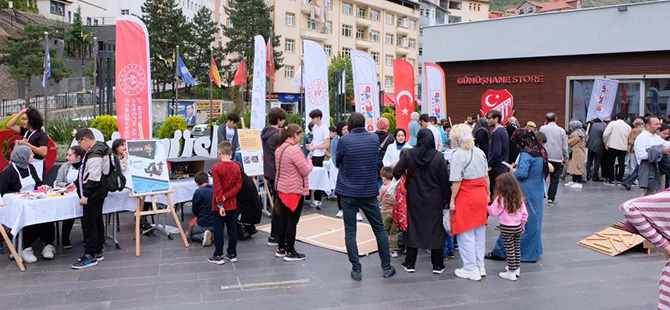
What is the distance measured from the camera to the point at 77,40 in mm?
49656


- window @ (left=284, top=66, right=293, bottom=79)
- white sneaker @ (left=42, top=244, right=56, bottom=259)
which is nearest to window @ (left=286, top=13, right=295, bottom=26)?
window @ (left=284, top=66, right=293, bottom=79)

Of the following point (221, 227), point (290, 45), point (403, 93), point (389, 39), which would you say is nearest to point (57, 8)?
point (290, 45)

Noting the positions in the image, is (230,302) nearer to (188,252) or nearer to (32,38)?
(188,252)

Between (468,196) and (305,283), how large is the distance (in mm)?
1977

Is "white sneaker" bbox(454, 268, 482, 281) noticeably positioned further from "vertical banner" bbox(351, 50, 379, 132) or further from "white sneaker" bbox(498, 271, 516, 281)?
Answer: "vertical banner" bbox(351, 50, 379, 132)

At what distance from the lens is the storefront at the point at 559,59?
61.6 ft

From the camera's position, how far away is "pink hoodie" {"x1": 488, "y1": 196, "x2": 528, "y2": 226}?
19.4 feet

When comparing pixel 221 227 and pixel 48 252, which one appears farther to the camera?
pixel 48 252

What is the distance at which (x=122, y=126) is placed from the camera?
8.45 m

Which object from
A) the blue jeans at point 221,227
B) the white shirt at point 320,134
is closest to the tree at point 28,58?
the white shirt at point 320,134

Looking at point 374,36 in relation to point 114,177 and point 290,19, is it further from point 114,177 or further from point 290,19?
point 114,177

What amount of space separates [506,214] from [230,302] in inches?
120

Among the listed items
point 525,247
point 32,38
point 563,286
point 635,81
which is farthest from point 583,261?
point 32,38

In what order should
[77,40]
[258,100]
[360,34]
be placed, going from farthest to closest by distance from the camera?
[360,34], [77,40], [258,100]
